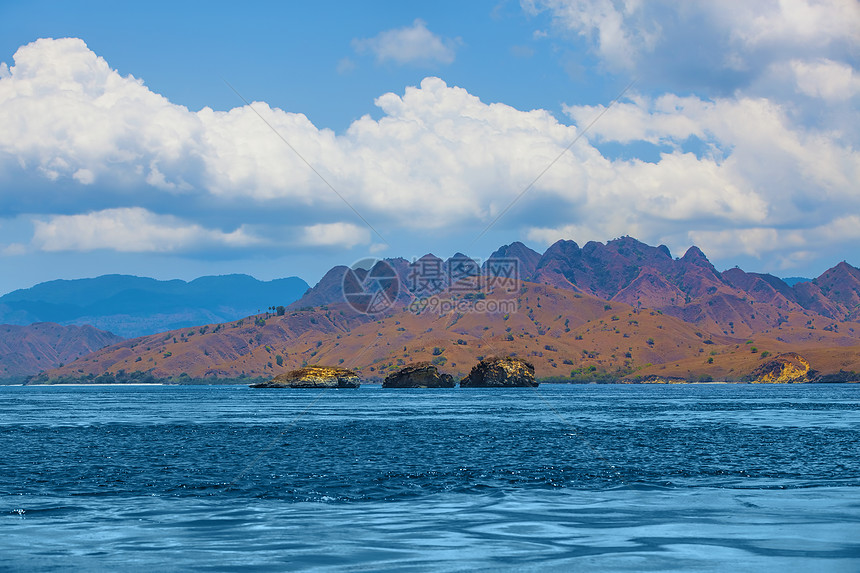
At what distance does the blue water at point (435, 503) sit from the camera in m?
22.0

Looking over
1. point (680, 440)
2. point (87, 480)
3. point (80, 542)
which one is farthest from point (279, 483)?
point (680, 440)

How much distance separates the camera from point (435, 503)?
31375mm

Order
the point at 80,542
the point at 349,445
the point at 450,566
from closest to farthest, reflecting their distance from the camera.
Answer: the point at 450,566, the point at 80,542, the point at 349,445

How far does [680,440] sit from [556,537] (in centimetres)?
3851

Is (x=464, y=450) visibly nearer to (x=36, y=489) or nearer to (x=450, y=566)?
(x=36, y=489)

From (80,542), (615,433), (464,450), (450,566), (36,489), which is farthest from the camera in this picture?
(615,433)

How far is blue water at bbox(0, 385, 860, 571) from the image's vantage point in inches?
866

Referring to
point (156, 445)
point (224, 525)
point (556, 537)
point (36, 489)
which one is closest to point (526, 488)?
point (556, 537)

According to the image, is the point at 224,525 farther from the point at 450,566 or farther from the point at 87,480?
the point at 87,480

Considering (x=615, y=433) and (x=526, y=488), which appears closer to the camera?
(x=526, y=488)

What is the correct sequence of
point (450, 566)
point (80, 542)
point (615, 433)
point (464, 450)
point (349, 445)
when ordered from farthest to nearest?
1. point (615, 433)
2. point (349, 445)
3. point (464, 450)
4. point (80, 542)
5. point (450, 566)

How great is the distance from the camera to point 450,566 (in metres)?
20.7

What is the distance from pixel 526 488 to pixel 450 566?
15430mm

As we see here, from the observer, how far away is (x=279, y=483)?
1469 inches
